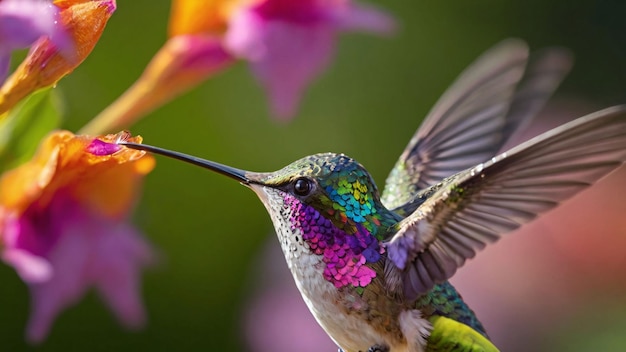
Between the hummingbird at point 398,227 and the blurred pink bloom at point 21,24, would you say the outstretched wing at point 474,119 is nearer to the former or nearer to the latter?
the hummingbird at point 398,227

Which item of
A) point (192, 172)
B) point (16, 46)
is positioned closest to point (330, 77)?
point (192, 172)

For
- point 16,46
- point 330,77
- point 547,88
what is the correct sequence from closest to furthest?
point 16,46 → point 547,88 → point 330,77

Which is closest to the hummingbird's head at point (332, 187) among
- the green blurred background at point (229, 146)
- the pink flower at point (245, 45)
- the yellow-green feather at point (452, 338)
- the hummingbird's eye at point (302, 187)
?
the hummingbird's eye at point (302, 187)

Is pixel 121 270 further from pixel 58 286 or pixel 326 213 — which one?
pixel 326 213

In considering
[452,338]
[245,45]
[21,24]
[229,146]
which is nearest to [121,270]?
[245,45]

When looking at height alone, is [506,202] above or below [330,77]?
below

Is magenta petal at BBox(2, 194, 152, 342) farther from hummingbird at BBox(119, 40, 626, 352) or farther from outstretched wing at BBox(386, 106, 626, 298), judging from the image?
outstretched wing at BBox(386, 106, 626, 298)

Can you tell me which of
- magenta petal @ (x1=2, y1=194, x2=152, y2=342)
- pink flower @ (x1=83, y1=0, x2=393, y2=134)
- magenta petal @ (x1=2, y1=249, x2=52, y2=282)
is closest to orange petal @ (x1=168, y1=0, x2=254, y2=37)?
pink flower @ (x1=83, y1=0, x2=393, y2=134)

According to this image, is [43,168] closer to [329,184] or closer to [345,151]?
[329,184]
